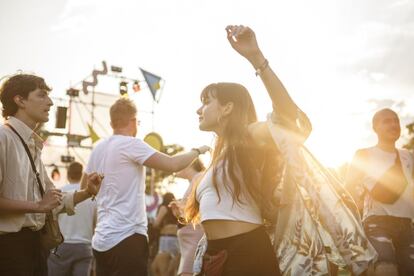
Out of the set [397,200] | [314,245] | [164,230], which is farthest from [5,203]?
[164,230]

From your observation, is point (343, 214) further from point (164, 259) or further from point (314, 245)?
point (164, 259)

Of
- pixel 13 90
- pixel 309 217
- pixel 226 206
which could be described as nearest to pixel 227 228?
pixel 226 206

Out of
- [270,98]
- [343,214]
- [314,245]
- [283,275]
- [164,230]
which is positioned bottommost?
[164,230]

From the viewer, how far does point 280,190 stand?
2871mm

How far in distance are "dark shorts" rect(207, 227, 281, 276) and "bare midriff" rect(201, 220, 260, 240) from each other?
27mm

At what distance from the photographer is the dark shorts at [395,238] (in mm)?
4602

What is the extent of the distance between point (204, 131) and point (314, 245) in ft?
3.39

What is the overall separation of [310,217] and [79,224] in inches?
182

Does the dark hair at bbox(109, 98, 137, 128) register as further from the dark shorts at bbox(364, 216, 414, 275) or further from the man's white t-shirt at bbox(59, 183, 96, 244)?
the dark shorts at bbox(364, 216, 414, 275)

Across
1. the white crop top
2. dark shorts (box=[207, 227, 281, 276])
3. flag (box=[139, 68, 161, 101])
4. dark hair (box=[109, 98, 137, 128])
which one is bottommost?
dark shorts (box=[207, 227, 281, 276])

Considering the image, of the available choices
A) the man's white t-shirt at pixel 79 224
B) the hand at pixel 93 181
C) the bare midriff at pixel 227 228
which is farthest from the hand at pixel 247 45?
the man's white t-shirt at pixel 79 224

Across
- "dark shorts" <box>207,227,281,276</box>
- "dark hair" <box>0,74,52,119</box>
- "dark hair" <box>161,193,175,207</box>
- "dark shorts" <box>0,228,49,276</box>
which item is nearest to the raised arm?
"dark shorts" <box>207,227,281,276</box>

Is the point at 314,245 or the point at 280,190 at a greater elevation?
the point at 280,190

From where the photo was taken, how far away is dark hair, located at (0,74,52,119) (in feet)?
11.7
